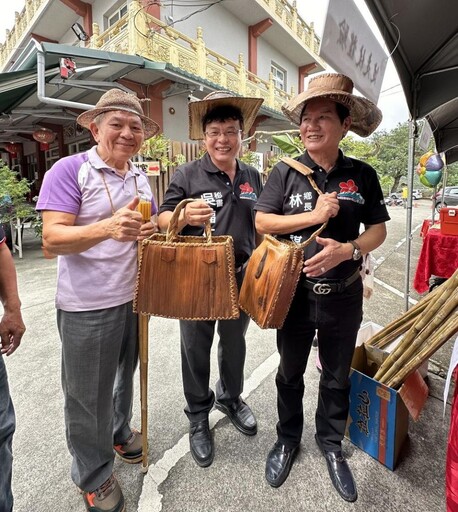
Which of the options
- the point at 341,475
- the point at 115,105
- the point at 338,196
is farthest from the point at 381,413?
the point at 115,105

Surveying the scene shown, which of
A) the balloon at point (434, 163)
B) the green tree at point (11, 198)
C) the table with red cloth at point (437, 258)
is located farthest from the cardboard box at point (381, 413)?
the balloon at point (434, 163)

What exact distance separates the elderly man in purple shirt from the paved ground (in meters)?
0.29

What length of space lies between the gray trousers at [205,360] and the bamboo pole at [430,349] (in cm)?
92

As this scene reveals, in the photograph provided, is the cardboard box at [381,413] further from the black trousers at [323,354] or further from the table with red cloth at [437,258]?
the table with red cloth at [437,258]

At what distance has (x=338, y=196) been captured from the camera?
1.52m

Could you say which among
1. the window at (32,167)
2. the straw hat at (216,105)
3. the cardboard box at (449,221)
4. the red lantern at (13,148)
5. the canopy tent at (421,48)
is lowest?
the cardboard box at (449,221)

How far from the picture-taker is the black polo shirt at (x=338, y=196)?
152 centimetres

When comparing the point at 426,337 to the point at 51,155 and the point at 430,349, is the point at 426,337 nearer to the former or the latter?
the point at 430,349

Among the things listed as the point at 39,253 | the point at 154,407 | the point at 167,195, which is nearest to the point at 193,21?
the point at 39,253

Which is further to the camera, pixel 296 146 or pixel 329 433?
pixel 296 146

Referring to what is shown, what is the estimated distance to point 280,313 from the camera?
56.7 inches

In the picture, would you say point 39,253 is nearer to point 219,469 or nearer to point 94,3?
point 219,469

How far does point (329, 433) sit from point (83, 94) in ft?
33.7

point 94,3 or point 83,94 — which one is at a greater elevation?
point 94,3
